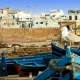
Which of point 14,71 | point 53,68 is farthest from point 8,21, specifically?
point 53,68

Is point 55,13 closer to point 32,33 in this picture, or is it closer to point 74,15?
point 74,15

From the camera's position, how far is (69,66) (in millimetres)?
7449

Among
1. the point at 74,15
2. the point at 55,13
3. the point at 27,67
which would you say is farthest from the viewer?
the point at 55,13

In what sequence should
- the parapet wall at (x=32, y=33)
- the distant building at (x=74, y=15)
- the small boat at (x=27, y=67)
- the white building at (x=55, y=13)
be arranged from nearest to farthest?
the small boat at (x=27, y=67) → the parapet wall at (x=32, y=33) → the distant building at (x=74, y=15) → the white building at (x=55, y=13)

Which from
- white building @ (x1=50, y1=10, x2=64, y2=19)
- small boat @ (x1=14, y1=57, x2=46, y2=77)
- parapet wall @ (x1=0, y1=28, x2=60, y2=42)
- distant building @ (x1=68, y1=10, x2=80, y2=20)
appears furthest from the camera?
white building @ (x1=50, y1=10, x2=64, y2=19)

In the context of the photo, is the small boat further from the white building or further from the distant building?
the white building

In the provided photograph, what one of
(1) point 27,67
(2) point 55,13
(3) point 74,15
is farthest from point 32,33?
(1) point 27,67

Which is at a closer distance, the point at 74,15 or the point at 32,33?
the point at 32,33

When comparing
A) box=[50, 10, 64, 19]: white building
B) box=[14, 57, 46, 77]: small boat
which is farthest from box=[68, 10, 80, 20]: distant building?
box=[14, 57, 46, 77]: small boat

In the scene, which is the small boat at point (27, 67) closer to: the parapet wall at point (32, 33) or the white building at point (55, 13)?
the parapet wall at point (32, 33)

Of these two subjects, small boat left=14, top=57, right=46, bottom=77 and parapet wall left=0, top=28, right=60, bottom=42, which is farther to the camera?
parapet wall left=0, top=28, right=60, bottom=42

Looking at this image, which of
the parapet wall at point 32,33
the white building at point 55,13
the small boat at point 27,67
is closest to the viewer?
the small boat at point 27,67

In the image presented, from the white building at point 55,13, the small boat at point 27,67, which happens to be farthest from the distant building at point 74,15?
the small boat at point 27,67

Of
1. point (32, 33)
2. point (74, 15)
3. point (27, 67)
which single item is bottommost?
point (27, 67)
